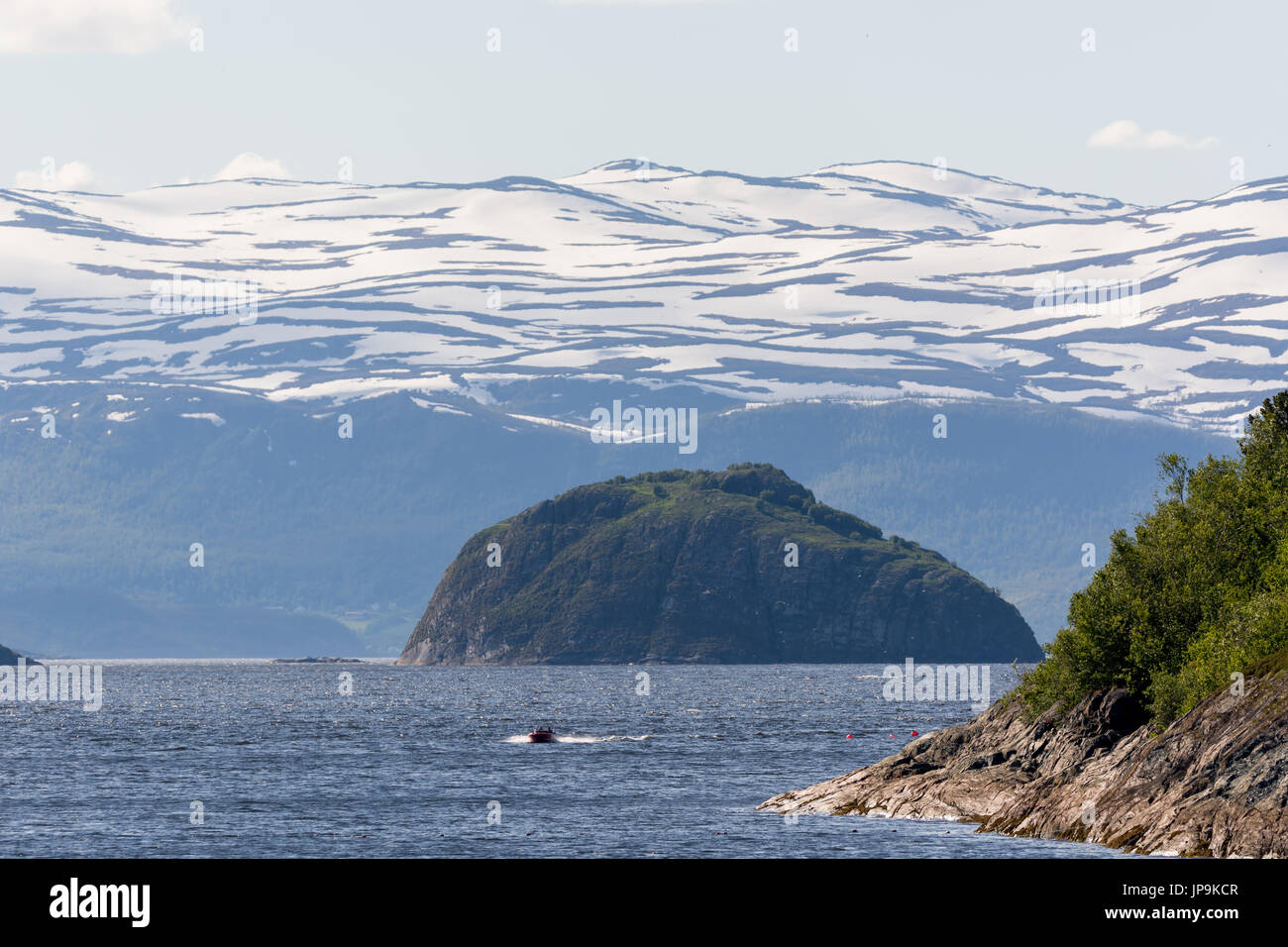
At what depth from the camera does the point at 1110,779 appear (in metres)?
76.2

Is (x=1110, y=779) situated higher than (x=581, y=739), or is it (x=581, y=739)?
(x=1110, y=779)

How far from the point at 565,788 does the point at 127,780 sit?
110 ft

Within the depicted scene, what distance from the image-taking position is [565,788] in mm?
120812

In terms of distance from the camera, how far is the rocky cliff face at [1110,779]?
210ft

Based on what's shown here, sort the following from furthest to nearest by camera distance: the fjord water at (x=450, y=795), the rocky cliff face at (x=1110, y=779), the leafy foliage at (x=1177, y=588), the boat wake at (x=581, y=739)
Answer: the boat wake at (x=581, y=739) < the leafy foliage at (x=1177, y=588) < the fjord water at (x=450, y=795) < the rocky cliff face at (x=1110, y=779)
